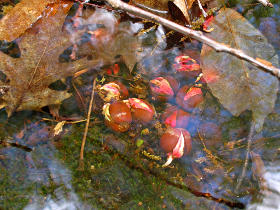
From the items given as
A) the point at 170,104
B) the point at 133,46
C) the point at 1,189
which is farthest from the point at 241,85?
the point at 1,189

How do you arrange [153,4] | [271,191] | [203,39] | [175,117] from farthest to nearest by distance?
[153,4] → [175,117] → [271,191] → [203,39]

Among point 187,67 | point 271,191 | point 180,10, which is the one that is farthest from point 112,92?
point 271,191

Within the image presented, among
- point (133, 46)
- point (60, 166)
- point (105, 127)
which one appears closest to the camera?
point (60, 166)

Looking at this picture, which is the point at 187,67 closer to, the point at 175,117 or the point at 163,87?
the point at 163,87

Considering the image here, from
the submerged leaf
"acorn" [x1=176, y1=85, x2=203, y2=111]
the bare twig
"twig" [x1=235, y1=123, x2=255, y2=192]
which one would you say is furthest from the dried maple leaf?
the bare twig

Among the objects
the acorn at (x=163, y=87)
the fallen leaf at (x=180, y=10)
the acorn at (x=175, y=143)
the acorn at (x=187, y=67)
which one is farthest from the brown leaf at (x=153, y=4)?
the acorn at (x=175, y=143)

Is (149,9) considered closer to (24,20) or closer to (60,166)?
(24,20)

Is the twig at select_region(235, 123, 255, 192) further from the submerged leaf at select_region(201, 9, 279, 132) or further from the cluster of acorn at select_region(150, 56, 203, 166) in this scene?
the cluster of acorn at select_region(150, 56, 203, 166)
